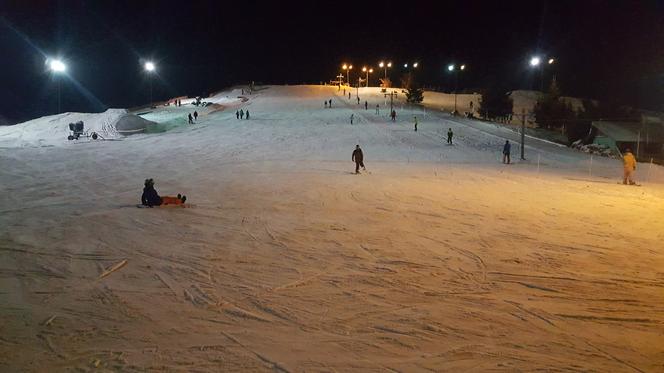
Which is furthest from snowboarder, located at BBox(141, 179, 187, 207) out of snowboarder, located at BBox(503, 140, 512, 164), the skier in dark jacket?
snowboarder, located at BBox(503, 140, 512, 164)

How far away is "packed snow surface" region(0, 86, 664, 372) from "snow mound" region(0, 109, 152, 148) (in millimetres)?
15430

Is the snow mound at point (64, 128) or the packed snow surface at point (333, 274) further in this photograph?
the snow mound at point (64, 128)

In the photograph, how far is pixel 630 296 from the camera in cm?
799

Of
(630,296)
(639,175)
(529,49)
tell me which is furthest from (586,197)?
(529,49)

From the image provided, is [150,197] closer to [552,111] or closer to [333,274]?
[333,274]

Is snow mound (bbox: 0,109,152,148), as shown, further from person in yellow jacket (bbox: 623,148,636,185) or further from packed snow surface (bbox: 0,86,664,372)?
person in yellow jacket (bbox: 623,148,636,185)

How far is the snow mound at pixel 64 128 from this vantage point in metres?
34.7

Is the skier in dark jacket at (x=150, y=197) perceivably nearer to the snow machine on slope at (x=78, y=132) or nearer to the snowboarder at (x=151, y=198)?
the snowboarder at (x=151, y=198)

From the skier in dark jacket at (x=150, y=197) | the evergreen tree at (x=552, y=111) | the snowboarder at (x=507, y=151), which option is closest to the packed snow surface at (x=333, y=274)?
the skier in dark jacket at (x=150, y=197)

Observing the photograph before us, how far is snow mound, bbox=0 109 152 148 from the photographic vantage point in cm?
3467

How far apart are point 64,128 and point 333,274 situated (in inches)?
1375

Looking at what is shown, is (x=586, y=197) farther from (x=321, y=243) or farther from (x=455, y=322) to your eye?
(x=455, y=322)

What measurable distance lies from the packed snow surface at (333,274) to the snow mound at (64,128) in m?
15.4

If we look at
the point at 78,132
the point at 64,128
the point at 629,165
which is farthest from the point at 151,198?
the point at 64,128
